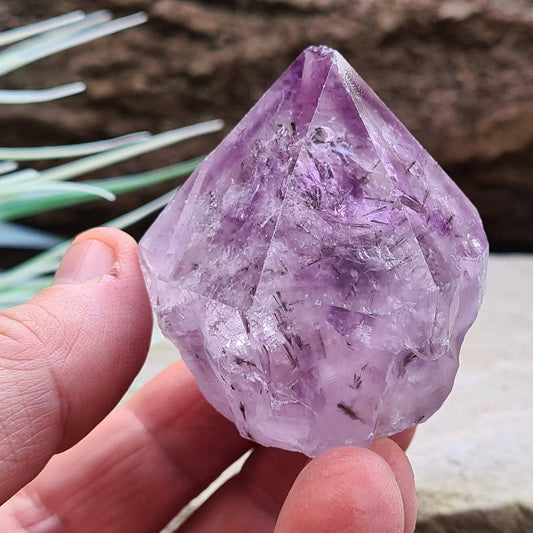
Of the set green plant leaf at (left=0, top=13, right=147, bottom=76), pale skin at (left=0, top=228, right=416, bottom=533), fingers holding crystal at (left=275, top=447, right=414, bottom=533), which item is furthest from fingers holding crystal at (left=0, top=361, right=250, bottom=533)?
green plant leaf at (left=0, top=13, right=147, bottom=76)

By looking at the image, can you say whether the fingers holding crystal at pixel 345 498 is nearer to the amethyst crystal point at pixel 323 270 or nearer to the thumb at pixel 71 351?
the amethyst crystal point at pixel 323 270

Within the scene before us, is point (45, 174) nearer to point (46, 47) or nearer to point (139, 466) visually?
point (46, 47)

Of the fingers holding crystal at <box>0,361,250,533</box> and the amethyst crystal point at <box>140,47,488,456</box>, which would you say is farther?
the fingers holding crystal at <box>0,361,250,533</box>

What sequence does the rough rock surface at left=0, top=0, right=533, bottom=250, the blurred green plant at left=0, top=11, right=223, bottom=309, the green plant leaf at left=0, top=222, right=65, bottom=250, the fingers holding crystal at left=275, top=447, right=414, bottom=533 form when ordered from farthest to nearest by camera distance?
1. the rough rock surface at left=0, top=0, right=533, bottom=250
2. the green plant leaf at left=0, top=222, right=65, bottom=250
3. the blurred green plant at left=0, top=11, right=223, bottom=309
4. the fingers holding crystal at left=275, top=447, right=414, bottom=533

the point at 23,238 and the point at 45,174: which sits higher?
the point at 45,174

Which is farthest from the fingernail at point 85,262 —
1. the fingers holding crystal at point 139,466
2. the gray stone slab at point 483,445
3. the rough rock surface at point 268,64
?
the rough rock surface at point 268,64

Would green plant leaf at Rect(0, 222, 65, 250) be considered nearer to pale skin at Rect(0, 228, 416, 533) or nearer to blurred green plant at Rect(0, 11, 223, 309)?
blurred green plant at Rect(0, 11, 223, 309)

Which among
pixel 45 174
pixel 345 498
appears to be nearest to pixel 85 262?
pixel 345 498
